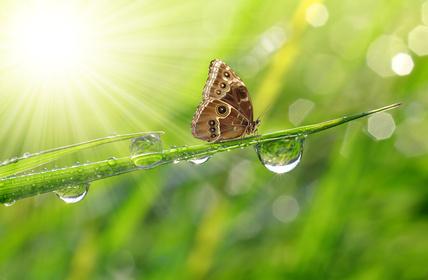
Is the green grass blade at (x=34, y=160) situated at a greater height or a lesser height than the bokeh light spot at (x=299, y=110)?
lesser

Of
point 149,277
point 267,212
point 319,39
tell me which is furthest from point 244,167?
point 319,39

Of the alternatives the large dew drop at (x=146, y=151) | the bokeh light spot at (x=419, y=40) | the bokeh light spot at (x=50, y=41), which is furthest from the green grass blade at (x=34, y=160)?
the bokeh light spot at (x=50, y=41)

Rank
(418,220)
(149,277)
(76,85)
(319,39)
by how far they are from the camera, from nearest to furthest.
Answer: (149,277) < (418,220) < (76,85) < (319,39)

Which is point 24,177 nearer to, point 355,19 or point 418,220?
point 418,220

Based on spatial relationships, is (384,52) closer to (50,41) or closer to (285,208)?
(285,208)

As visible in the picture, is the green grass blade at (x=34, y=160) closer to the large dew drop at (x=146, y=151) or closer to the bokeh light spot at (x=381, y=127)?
the large dew drop at (x=146, y=151)

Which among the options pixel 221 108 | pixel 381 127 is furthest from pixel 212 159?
pixel 221 108
